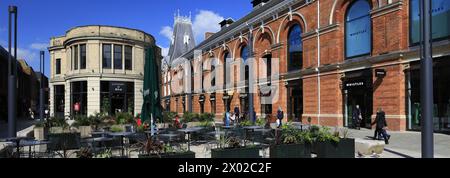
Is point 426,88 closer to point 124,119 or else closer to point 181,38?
point 124,119

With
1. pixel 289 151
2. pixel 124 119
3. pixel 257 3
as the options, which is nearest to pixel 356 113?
pixel 124 119

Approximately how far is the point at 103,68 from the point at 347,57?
2450 centimetres

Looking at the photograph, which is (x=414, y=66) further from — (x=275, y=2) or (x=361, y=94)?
(x=275, y=2)

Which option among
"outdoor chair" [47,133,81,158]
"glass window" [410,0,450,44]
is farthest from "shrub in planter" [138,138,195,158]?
"glass window" [410,0,450,44]

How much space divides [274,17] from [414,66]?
1462 centimetres

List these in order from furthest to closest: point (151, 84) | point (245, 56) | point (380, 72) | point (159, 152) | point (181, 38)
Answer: point (181, 38), point (245, 56), point (380, 72), point (151, 84), point (159, 152)

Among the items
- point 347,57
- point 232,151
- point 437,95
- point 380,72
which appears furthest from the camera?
point 347,57

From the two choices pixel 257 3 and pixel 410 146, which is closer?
pixel 410 146

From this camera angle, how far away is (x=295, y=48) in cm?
2919

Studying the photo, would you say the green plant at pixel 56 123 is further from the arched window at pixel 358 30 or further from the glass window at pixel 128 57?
the glass window at pixel 128 57

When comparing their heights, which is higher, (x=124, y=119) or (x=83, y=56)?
(x=83, y=56)

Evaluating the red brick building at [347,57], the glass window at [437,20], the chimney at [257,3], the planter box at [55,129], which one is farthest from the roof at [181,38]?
the planter box at [55,129]
